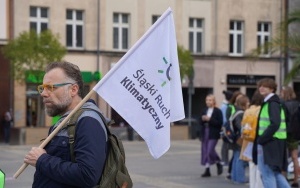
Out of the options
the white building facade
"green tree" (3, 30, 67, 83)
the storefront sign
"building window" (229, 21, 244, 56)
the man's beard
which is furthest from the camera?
"building window" (229, 21, 244, 56)

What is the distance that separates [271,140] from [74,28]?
27.8m

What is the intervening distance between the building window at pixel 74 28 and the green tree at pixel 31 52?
4.65 meters

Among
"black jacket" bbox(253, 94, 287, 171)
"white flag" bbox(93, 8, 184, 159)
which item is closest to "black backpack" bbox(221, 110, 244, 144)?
"black jacket" bbox(253, 94, 287, 171)

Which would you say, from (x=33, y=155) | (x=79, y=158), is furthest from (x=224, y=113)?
(x=79, y=158)

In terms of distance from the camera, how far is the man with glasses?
14.1 feet

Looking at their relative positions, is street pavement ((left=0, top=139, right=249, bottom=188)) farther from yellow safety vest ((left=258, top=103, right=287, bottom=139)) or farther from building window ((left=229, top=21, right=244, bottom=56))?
building window ((left=229, top=21, right=244, bottom=56))

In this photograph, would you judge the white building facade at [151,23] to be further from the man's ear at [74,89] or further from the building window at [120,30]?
the man's ear at [74,89]

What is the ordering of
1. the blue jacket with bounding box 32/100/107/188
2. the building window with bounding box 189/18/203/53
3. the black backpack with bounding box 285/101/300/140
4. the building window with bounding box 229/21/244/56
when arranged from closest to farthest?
the blue jacket with bounding box 32/100/107/188 → the black backpack with bounding box 285/101/300/140 → the building window with bounding box 189/18/203/53 → the building window with bounding box 229/21/244/56

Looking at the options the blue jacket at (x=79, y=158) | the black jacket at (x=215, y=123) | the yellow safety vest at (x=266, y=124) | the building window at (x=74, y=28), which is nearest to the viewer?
the blue jacket at (x=79, y=158)

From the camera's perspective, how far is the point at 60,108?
4.54 m

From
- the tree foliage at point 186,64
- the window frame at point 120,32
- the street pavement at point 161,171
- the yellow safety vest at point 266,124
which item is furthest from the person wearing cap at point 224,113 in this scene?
the window frame at point 120,32

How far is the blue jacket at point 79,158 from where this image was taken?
4293 mm

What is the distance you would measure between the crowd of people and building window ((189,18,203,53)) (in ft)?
80.2

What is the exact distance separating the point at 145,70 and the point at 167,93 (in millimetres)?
204
